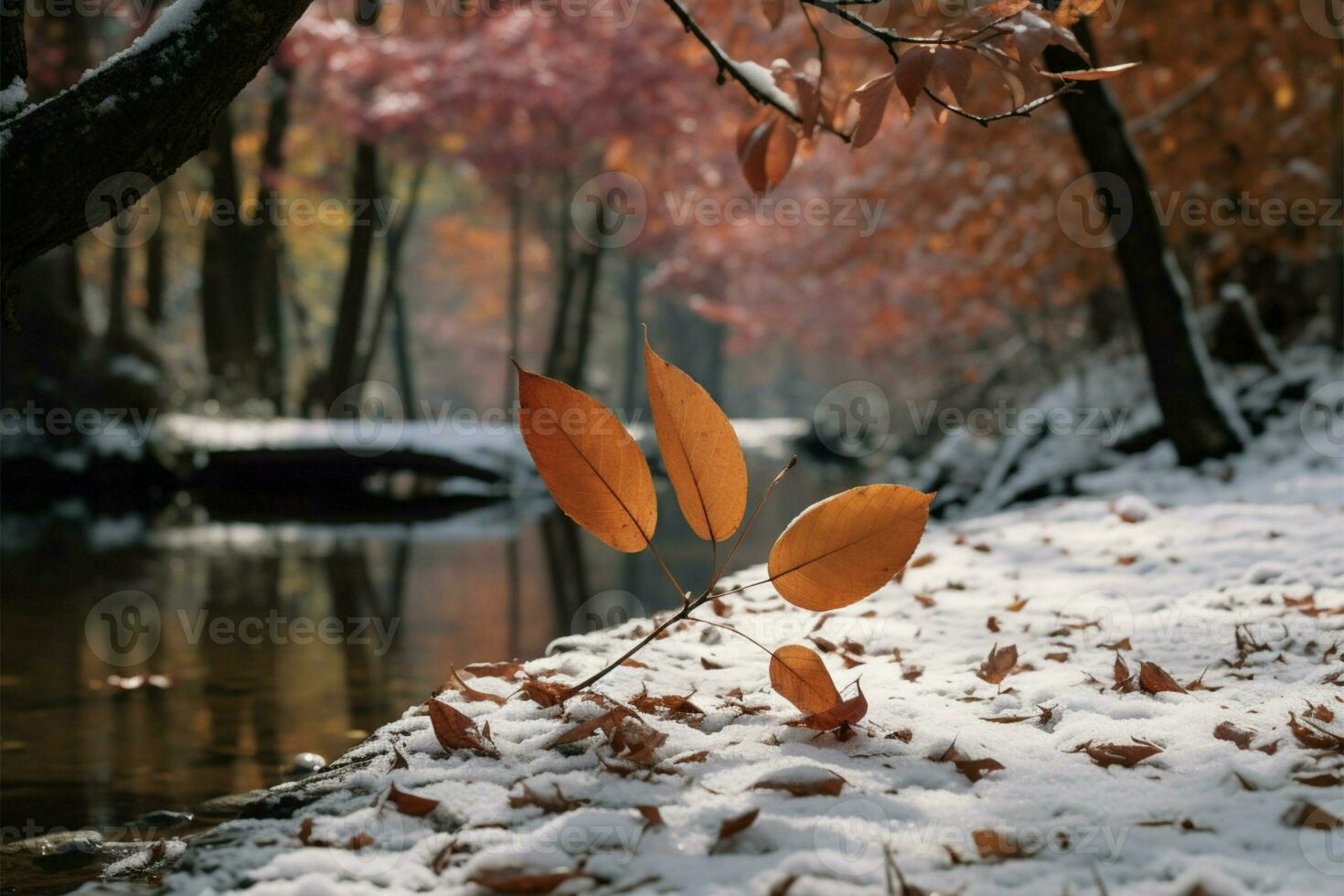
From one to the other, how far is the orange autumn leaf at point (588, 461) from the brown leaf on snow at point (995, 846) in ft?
2.36

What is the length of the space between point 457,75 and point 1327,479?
1178 centimetres

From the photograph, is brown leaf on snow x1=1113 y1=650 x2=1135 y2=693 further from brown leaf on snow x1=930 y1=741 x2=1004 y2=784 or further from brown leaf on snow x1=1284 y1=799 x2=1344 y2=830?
brown leaf on snow x1=1284 y1=799 x2=1344 y2=830

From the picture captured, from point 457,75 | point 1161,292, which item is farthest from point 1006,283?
point 457,75

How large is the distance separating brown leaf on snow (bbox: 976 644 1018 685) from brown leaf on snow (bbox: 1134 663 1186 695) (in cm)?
29

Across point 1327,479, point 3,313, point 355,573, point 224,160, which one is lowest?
point 355,573

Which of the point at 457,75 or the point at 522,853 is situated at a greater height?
the point at 457,75

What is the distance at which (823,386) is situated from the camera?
177ft

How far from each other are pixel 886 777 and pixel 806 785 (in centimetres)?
17

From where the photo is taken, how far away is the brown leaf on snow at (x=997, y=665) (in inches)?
96.0

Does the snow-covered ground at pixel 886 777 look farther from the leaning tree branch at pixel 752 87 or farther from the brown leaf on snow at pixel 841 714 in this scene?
the leaning tree branch at pixel 752 87

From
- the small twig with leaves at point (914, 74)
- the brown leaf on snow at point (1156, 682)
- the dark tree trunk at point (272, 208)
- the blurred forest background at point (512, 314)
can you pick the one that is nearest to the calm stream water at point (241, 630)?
the blurred forest background at point (512, 314)

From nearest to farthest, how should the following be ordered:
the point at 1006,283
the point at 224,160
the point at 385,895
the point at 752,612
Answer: the point at 385,895, the point at 752,612, the point at 1006,283, the point at 224,160

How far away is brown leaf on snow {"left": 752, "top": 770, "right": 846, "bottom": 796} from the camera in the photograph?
1.69m

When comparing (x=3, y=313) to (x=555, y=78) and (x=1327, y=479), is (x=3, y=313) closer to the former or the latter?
(x=1327, y=479)
